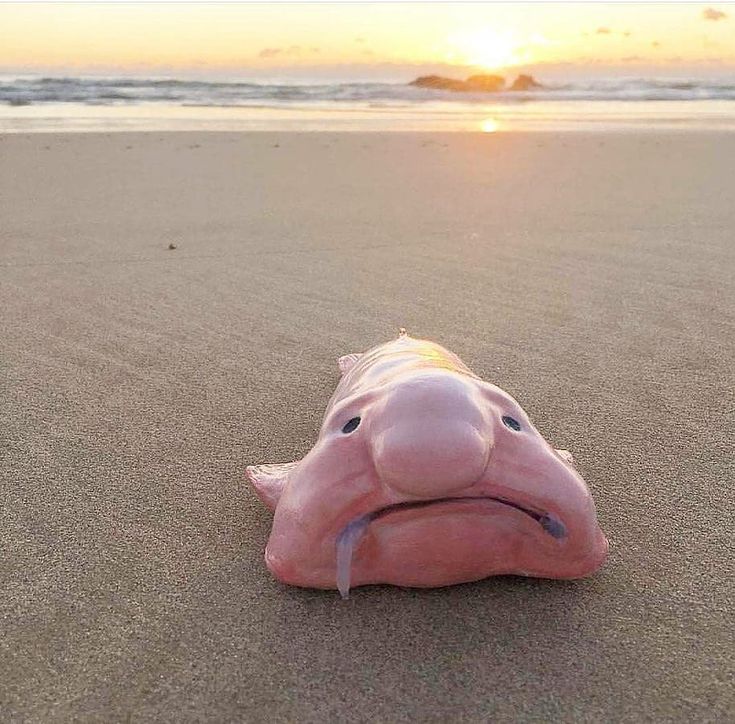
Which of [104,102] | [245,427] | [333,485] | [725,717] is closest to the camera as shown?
[725,717]

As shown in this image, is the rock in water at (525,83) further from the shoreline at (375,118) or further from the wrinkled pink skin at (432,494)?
the wrinkled pink skin at (432,494)

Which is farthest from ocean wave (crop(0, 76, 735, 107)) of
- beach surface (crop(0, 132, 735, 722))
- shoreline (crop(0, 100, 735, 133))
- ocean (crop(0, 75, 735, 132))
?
beach surface (crop(0, 132, 735, 722))

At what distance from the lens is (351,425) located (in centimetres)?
157

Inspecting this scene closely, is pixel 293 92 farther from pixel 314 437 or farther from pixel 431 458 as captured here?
pixel 431 458

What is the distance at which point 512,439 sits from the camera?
1.48m

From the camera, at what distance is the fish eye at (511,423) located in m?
1.53

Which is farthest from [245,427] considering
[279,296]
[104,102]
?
[104,102]

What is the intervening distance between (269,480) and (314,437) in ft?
1.43

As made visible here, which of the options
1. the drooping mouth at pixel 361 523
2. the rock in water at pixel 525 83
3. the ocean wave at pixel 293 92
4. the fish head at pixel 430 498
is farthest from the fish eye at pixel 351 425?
the rock in water at pixel 525 83

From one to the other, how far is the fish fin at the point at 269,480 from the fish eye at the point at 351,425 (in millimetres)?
323

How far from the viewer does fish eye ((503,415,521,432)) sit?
5.02ft

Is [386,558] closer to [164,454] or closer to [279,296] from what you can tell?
[164,454]

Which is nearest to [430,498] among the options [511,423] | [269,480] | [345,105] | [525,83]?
[511,423]

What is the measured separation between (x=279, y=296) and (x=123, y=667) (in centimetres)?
226
